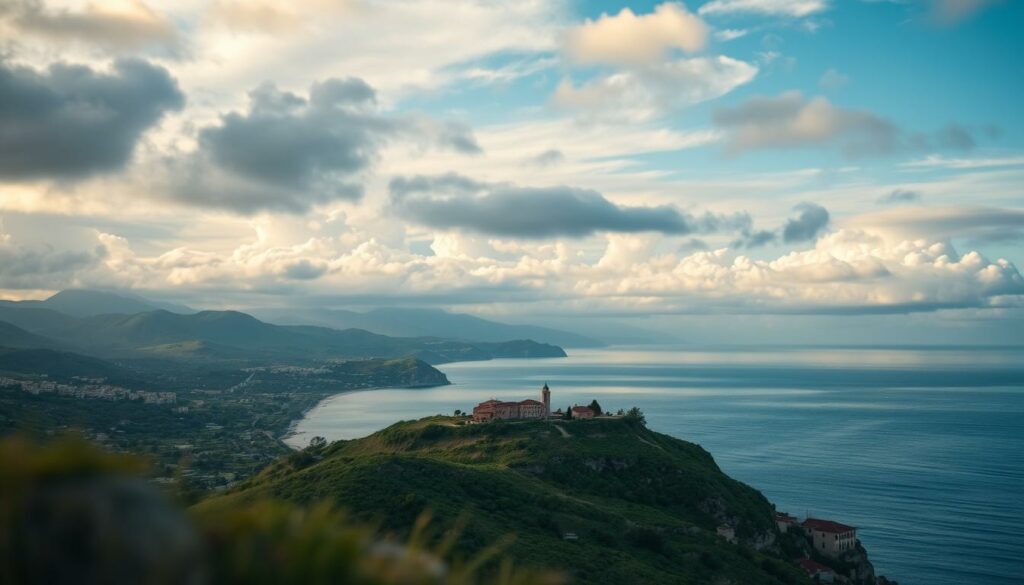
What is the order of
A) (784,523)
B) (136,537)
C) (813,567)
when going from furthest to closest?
1. (784,523)
2. (813,567)
3. (136,537)

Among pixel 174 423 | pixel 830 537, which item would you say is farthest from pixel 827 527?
pixel 174 423

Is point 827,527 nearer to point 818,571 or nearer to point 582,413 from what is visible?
point 818,571

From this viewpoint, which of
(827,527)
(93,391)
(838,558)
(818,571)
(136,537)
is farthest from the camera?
(93,391)

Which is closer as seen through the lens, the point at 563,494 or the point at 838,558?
the point at 563,494

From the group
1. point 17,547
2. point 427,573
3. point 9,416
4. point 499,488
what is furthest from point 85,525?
point 9,416

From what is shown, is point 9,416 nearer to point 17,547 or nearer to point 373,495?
point 373,495

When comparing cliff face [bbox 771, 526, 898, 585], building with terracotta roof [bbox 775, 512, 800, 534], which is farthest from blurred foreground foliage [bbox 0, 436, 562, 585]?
building with terracotta roof [bbox 775, 512, 800, 534]

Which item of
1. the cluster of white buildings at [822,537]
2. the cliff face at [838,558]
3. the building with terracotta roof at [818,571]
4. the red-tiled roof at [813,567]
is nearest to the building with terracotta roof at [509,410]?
the cluster of white buildings at [822,537]
